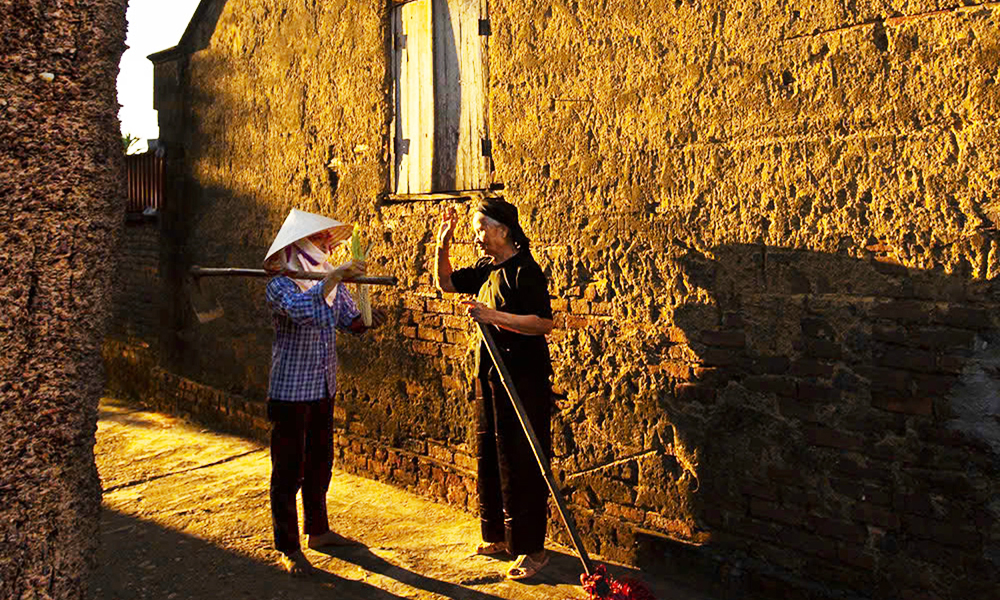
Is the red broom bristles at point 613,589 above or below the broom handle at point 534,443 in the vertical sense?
below

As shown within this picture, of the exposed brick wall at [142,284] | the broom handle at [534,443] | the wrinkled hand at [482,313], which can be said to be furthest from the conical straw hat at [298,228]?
the exposed brick wall at [142,284]

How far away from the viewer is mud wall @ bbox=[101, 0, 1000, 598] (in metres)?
3.23

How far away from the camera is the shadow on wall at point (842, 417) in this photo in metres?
3.22

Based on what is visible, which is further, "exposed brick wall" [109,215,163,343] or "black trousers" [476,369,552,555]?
"exposed brick wall" [109,215,163,343]

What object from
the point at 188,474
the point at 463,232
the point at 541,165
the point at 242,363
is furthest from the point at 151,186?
the point at 541,165

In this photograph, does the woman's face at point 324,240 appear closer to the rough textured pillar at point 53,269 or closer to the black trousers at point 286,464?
the black trousers at point 286,464

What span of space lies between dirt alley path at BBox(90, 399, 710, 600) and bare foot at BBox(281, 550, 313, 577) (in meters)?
0.05

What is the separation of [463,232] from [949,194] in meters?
2.70

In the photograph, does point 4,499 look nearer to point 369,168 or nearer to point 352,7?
point 369,168

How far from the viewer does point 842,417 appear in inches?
139

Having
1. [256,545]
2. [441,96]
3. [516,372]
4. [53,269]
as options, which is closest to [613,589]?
[516,372]

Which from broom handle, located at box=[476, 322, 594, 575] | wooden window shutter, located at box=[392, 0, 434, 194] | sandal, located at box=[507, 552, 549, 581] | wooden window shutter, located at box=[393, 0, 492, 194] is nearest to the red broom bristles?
broom handle, located at box=[476, 322, 594, 575]

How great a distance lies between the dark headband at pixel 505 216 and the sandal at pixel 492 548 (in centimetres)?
157

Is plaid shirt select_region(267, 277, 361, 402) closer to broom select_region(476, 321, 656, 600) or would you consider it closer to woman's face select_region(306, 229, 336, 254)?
woman's face select_region(306, 229, 336, 254)
